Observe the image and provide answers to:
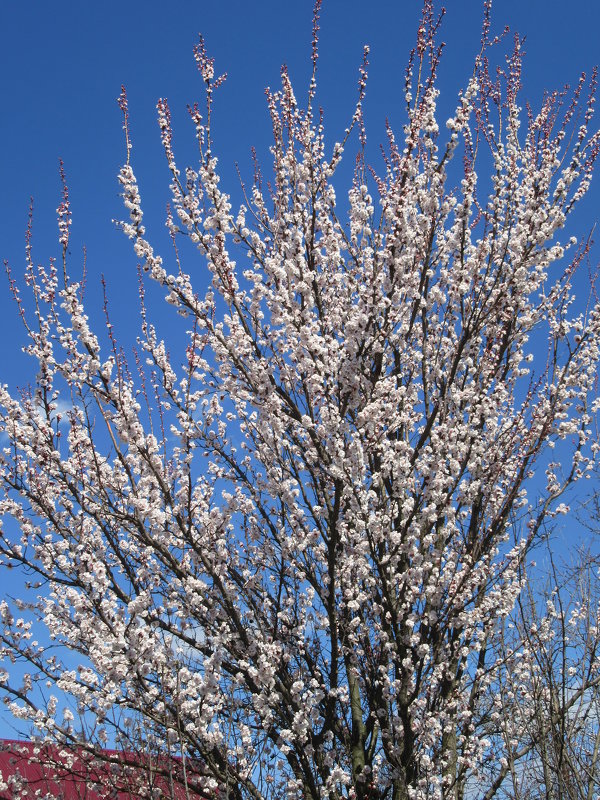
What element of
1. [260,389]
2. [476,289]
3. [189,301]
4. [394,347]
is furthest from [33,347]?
[476,289]

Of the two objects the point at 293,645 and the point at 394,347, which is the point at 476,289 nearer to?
the point at 394,347

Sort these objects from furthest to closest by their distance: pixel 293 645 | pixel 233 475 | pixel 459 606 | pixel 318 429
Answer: pixel 233 475 < pixel 293 645 < pixel 459 606 < pixel 318 429

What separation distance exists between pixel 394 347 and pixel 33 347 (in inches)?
131

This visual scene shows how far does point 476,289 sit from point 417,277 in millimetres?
704

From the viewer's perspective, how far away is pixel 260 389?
6148mm

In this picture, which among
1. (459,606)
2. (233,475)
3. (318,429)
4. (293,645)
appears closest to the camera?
(318,429)

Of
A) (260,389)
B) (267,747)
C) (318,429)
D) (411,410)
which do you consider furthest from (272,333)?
(267,747)

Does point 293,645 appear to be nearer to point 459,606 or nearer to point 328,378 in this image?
point 459,606

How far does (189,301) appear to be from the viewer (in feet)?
21.0

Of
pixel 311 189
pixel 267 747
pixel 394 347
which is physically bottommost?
pixel 267 747

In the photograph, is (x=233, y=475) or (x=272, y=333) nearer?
(x=272, y=333)

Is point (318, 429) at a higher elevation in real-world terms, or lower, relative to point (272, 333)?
lower

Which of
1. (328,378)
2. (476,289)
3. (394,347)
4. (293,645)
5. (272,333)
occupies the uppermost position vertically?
(476,289)

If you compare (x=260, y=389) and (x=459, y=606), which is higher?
(x=260, y=389)
